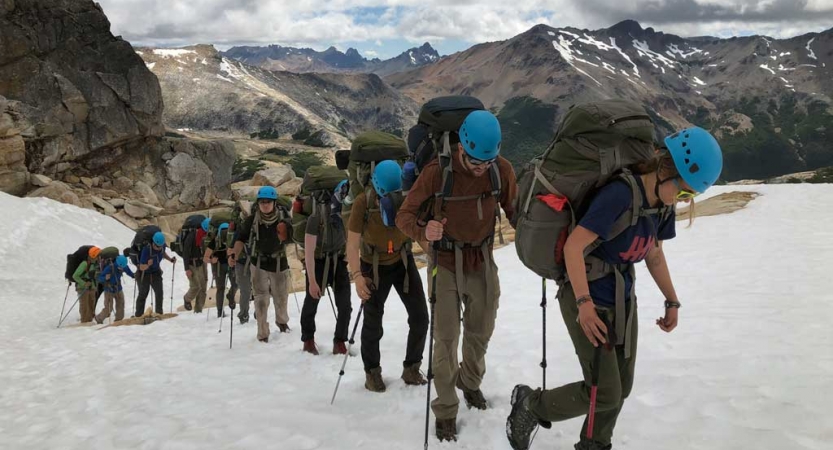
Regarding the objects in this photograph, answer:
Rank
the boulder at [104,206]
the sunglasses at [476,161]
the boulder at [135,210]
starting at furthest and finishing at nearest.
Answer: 1. the boulder at [135,210]
2. the boulder at [104,206]
3. the sunglasses at [476,161]

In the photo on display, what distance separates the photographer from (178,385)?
7500mm

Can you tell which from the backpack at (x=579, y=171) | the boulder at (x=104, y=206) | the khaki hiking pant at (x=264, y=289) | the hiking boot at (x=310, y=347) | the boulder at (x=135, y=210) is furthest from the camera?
the boulder at (x=135, y=210)

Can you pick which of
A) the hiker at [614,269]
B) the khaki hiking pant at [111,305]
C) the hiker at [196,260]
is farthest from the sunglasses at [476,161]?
the khaki hiking pant at [111,305]

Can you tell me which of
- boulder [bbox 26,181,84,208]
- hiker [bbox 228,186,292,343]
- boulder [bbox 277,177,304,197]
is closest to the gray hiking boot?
hiker [bbox 228,186,292,343]

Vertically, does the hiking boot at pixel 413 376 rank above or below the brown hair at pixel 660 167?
below

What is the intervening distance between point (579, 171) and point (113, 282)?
16.8 meters

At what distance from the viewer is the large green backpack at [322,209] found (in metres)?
7.77

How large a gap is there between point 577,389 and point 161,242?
49.3ft

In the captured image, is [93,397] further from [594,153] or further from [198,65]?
[198,65]

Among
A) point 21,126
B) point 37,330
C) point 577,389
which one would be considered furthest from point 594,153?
point 21,126

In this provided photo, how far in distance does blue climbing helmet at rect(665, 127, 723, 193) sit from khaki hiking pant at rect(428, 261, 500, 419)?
6.93 ft

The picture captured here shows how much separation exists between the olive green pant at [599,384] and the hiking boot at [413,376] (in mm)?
2458

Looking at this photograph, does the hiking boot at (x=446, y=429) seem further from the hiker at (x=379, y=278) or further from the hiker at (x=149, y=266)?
the hiker at (x=149, y=266)

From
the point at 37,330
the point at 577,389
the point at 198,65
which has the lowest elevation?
the point at 37,330
